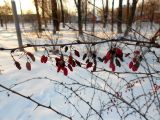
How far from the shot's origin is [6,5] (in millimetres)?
40219

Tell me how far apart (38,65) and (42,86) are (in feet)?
8.69

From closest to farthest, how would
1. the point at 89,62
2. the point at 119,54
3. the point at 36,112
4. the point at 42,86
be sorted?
the point at 119,54 < the point at 89,62 < the point at 36,112 < the point at 42,86

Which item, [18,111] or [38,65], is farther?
[38,65]

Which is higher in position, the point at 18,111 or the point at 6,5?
the point at 6,5

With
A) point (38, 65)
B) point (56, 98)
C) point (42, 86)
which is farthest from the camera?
point (38, 65)

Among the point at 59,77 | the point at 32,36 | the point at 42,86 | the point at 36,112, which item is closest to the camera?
the point at 36,112

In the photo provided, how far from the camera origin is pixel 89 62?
148 centimetres

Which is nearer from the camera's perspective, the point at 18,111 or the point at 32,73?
the point at 18,111

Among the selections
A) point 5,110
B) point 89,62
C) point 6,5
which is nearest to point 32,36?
point 5,110

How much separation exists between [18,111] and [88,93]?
1629 mm

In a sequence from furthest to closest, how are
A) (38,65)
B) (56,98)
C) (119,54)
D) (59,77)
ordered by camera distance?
(38,65) < (59,77) < (56,98) < (119,54)

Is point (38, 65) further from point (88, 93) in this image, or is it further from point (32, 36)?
point (32, 36)

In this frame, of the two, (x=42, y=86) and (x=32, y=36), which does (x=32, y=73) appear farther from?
(x=32, y=36)

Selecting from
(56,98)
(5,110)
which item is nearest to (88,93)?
(56,98)
